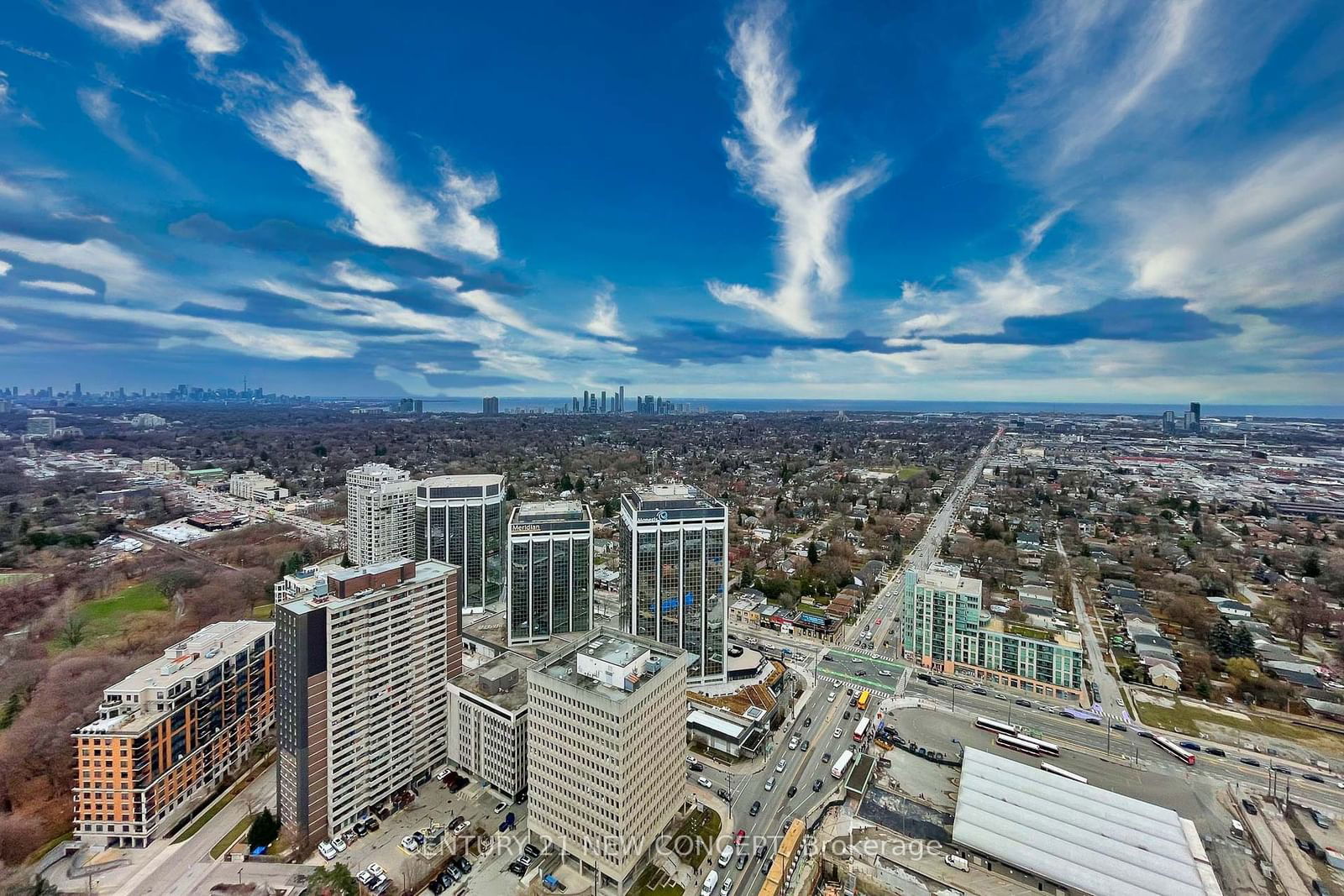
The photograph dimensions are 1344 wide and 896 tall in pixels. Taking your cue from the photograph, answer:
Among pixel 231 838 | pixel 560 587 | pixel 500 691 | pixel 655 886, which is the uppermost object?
pixel 560 587

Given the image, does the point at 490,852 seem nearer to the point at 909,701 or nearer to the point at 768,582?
the point at 909,701

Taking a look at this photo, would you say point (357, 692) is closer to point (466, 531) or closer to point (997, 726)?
point (466, 531)

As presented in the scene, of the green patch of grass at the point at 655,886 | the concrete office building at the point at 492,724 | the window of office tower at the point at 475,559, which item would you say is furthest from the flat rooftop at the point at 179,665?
the green patch of grass at the point at 655,886

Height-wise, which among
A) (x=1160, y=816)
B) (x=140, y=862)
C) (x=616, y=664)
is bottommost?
(x=140, y=862)

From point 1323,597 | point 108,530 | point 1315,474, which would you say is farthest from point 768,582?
point 1315,474

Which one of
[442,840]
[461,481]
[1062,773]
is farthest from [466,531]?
[1062,773]

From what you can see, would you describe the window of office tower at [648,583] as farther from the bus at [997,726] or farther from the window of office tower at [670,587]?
the bus at [997,726]

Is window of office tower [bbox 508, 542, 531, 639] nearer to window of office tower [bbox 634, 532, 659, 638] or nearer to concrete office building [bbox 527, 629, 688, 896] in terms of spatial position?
window of office tower [bbox 634, 532, 659, 638]
